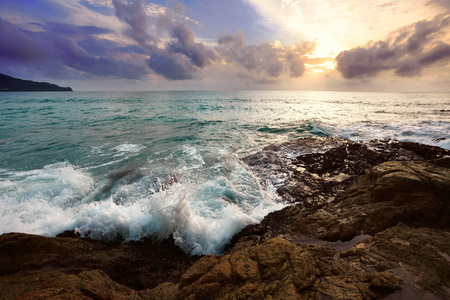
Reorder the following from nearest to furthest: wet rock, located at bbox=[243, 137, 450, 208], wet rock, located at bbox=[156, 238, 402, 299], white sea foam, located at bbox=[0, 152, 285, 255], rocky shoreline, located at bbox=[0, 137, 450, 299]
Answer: wet rock, located at bbox=[156, 238, 402, 299] < rocky shoreline, located at bbox=[0, 137, 450, 299] < white sea foam, located at bbox=[0, 152, 285, 255] < wet rock, located at bbox=[243, 137, 450, 208]

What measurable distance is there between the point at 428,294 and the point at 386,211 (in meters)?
2.44

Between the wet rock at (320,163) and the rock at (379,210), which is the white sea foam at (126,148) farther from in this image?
the rock at (379,210)

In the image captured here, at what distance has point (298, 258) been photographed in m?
3.27

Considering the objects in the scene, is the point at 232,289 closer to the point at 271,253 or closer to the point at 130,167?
the point at 271,253

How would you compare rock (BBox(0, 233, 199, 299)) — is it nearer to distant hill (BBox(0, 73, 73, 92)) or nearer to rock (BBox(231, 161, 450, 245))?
rock (BBox(231, 161, 450, 245))

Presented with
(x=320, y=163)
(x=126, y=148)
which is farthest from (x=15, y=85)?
(x=320, y=163)

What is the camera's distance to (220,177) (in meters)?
9.62

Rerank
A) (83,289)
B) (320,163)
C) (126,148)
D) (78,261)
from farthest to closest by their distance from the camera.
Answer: (126,148) → (320,163) → (78,261) → (83,289)

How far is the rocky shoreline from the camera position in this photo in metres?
2.83

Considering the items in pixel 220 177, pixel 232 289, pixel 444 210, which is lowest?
pixel 220 177

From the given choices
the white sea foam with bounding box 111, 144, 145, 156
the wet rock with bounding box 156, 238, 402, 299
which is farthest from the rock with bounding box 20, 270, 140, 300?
the white sea foam with bounding box 111, 144, 145, 156

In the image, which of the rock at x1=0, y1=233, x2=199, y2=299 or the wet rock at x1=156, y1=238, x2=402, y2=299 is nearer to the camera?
the wet rock at x1=156, y1=238, x2=402, y2=299

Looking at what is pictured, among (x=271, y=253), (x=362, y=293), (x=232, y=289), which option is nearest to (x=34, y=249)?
(x=232, y=289)

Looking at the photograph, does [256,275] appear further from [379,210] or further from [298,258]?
[379,210]
